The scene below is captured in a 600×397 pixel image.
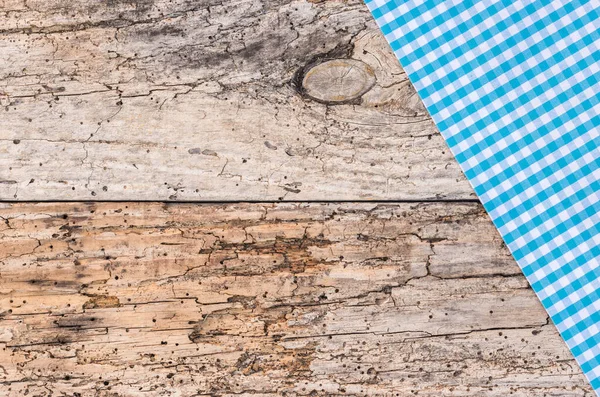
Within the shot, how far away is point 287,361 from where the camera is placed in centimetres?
76

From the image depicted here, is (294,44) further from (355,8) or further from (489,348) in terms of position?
(489,348)

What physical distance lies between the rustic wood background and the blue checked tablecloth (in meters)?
0.03

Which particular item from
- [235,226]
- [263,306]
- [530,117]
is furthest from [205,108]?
[530,117]

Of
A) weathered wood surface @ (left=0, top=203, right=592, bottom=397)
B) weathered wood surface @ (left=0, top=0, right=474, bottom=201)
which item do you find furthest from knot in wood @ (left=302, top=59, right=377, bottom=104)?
weathered wood surface @ (left=0, top=203, right=592, bottom=397)

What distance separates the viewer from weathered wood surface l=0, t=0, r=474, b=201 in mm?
768

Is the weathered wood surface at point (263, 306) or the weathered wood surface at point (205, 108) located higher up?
the weathered wood surface at point (205, 108)

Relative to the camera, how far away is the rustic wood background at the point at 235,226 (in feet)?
2.49

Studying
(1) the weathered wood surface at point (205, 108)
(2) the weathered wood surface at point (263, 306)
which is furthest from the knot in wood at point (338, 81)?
(2) the weathered wood surface at point (263, 306)

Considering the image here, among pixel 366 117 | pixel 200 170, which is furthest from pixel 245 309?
pixel 366 117

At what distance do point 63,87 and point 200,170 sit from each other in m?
0.21

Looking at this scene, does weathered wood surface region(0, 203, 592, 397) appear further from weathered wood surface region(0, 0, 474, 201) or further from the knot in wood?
the knot in wood

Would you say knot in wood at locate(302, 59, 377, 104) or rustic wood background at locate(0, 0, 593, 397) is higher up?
knot in wood at locate(302, 59, 377, 104)

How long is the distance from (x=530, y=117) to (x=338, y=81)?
251 mm

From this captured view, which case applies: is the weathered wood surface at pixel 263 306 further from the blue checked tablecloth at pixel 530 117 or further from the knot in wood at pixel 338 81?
the knot in wood at pixel 338 81
